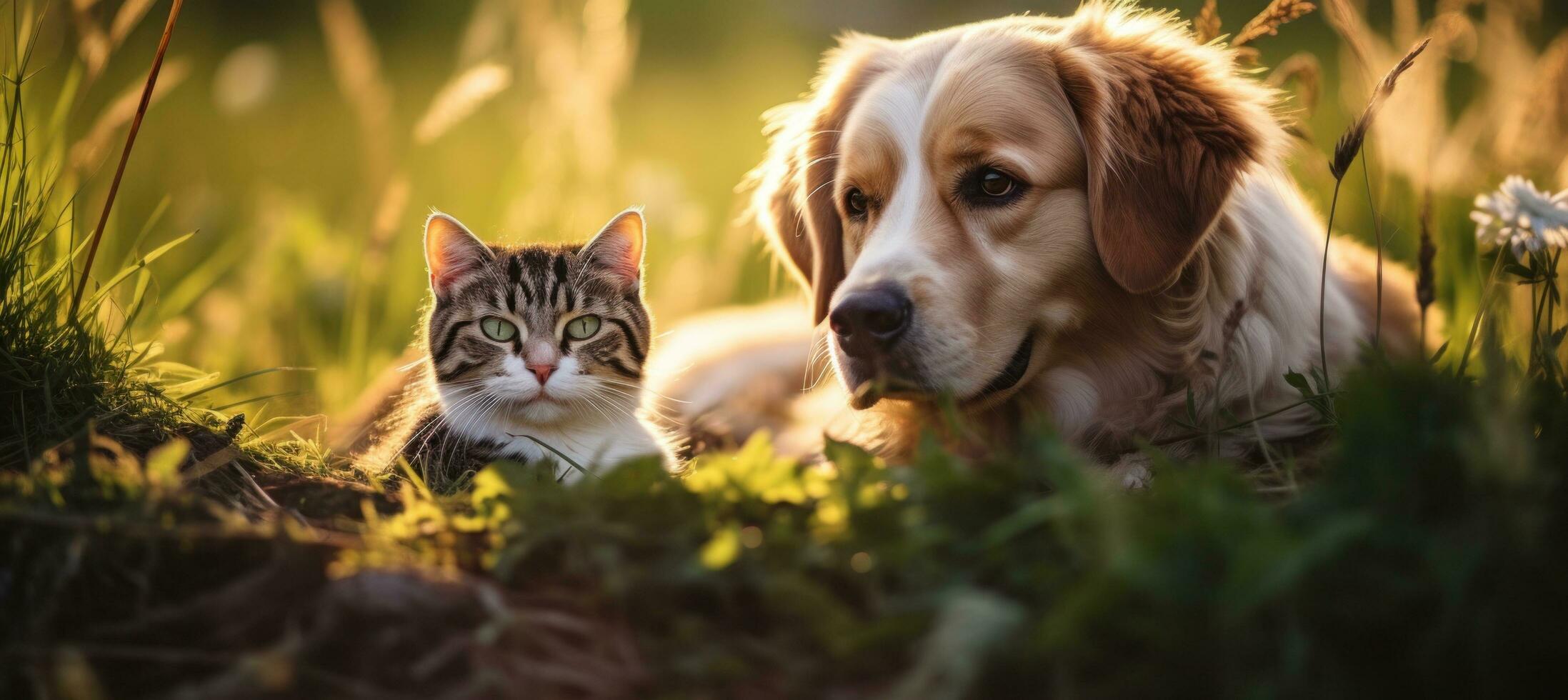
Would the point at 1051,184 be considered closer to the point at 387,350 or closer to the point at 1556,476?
the point at 1556,476

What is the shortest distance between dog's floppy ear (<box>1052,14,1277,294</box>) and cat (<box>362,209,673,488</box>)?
1187 mm

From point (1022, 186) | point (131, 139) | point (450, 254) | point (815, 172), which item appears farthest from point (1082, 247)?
point (131, 139)

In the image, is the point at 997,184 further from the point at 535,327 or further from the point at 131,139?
the point at 131,139

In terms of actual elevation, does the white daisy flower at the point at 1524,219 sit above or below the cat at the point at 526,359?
above

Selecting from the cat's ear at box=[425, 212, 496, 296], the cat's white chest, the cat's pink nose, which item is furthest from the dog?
the cat's ear at box=[425, 212, 496, 296]

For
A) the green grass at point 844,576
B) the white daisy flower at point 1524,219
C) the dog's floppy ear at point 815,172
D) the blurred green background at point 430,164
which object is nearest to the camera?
the green grass at point 844,576

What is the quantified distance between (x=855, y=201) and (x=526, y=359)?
1050mm

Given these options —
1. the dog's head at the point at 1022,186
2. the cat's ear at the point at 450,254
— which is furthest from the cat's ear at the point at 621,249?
the dog's head at the point at 1022,186

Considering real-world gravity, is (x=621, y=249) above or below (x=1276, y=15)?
below

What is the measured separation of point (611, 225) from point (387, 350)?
6.23ft

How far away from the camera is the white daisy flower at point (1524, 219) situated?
1920 millimetres

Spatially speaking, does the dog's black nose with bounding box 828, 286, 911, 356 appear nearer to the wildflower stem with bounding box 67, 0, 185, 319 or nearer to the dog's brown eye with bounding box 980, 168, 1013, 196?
the dog's brown eye with bounding box 980, 168, 1013, 196

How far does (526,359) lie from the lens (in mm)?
2412

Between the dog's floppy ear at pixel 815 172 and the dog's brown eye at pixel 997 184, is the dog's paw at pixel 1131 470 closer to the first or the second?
the dog's brown eye at pixel 997 184
